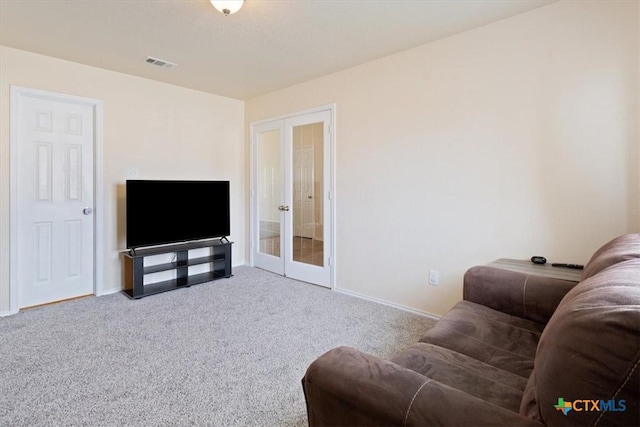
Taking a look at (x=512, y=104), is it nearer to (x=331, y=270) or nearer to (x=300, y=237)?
(x=331, y=270)

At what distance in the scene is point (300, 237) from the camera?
4.28m

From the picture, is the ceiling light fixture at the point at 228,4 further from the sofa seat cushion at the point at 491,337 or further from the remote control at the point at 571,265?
the remote control at the point at 571,265

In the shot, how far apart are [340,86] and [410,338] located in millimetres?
2708

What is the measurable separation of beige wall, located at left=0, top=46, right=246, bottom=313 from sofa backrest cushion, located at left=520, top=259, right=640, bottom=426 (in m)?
4.19

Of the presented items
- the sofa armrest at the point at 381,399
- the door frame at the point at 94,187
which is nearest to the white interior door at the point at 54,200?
the door frame at the point at 94,187

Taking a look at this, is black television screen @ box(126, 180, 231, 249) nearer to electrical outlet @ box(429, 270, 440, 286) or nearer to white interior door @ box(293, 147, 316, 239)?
white interior door @ box(293, 147, 316, 239)

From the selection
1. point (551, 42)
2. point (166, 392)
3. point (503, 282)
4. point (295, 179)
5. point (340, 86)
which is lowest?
point (166, 392)

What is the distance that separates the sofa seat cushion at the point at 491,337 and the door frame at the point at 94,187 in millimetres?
3615

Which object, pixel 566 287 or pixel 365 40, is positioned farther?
pixel 365 40

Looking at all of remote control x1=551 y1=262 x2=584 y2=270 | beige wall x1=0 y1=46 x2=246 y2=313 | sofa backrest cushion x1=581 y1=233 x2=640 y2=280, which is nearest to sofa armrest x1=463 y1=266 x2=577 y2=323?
sofa backrest cushion x1=581 y1=233 x2=640 y2=280

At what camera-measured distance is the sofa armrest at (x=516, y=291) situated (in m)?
1.82

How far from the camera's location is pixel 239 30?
2.71 meters

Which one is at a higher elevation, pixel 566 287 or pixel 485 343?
pixel 566 287

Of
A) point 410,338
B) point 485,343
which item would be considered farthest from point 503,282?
point 410,338
